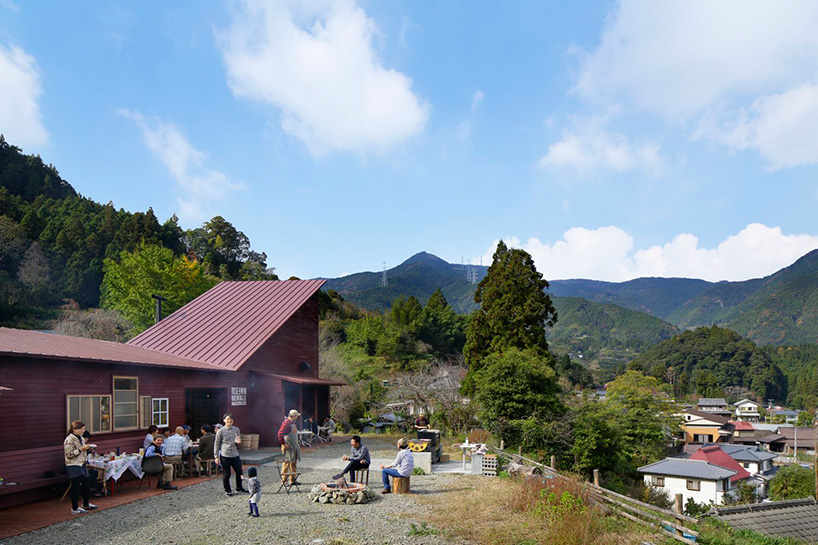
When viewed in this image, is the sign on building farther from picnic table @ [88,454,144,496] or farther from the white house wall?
the white house wall

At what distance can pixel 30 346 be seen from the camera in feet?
33.0

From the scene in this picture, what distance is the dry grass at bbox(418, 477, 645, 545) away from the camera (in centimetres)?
711

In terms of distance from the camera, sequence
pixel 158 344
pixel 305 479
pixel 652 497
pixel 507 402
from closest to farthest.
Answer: pixel 305 479 → pixel 158 344 → pixel 507 402 → pixel 652 497

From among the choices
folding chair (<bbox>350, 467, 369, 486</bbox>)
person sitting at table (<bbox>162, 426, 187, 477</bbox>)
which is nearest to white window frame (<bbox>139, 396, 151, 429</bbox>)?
person sitting at table (<bbox>162, 426, 187, 477</bbox>)

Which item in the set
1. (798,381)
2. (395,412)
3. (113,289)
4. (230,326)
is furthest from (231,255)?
(798,381)

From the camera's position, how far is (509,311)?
85.1 feet

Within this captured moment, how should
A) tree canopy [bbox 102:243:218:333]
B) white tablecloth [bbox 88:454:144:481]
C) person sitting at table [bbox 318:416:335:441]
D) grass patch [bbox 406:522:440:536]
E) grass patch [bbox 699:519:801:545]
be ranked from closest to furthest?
grass patch [bbox 406:522:440:536] → grass patch [bbox 699:519:801:545] → white tablecloth [bbox 88:454:144:481] → person sitting at table [bbox 318:416:335:441] → tree canopy [bbox 102:243:218:333]

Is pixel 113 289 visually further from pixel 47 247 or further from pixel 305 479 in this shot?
pixel 305 479

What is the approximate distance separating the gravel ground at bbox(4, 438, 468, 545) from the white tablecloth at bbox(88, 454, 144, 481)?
0.95 m

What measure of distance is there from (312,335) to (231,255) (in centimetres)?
4208

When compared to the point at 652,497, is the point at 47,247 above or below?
above

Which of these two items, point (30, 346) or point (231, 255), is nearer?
point (30, 346)

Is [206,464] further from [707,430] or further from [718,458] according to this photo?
[707,430]

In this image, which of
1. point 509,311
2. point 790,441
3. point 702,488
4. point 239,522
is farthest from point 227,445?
point 790,441
